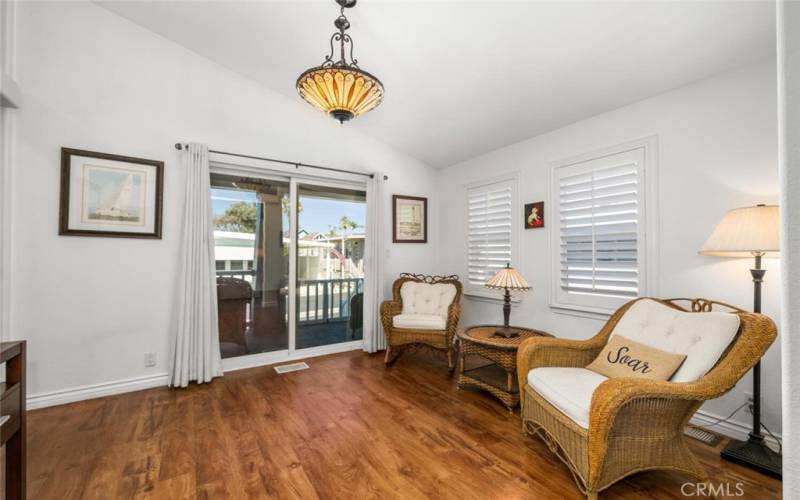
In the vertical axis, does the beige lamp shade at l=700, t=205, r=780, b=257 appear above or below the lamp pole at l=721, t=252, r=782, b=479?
above

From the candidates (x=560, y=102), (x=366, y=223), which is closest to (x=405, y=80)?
(x=560, y=102)

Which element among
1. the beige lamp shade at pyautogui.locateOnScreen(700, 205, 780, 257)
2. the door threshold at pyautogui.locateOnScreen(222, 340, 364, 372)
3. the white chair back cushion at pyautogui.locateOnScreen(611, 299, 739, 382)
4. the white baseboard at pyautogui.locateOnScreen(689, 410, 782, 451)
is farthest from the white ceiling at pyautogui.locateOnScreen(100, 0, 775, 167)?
the door threshold at pyautogui.locateOnScreen(222, 340, 364, 372)

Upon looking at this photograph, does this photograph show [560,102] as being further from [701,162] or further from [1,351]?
[1,351]

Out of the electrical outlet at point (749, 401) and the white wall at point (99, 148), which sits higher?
the white wall at point (99, 148)

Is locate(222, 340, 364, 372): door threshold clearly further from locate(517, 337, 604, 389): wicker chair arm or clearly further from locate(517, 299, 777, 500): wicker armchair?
locate(517, 299, 777, 500): wicker armchair

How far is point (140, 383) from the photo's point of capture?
285 centimetres

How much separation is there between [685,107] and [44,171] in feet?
16.3

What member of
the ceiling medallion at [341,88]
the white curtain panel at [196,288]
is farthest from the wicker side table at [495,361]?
the white curtain panel at [196,288]

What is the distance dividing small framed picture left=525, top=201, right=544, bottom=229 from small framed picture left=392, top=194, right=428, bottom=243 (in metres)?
1.55

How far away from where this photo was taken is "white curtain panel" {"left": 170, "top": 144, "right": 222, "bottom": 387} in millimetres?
2912

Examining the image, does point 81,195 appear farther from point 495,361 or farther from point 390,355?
point 495,361

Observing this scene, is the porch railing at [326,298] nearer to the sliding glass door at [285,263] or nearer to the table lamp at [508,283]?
the sliding glass door at [285,263]

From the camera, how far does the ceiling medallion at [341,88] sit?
1.83m

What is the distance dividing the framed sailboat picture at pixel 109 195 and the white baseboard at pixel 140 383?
1281 mm
